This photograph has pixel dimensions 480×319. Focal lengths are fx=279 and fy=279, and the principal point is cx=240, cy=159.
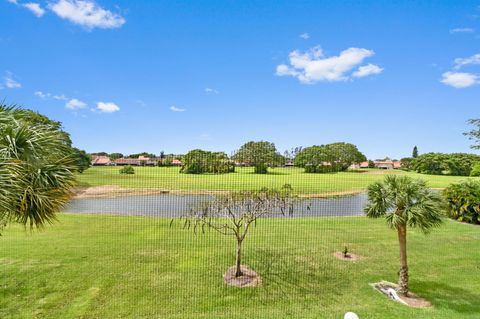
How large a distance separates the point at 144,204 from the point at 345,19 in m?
9.84

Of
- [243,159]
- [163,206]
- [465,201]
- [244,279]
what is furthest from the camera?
[163,206]

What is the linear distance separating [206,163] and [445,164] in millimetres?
34230

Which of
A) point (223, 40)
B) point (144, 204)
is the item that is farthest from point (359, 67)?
point (144, 204)

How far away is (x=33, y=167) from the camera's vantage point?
9.17 feet

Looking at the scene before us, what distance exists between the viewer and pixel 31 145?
2.74 meters

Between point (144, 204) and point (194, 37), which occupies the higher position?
point (194, 37)

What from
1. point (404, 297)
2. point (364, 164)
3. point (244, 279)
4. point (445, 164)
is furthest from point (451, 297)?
point (445, 164)

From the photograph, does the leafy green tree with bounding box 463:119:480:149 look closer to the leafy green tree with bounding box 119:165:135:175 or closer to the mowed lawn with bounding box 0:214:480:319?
the mowed lawn with bounding box 0:214:480:319

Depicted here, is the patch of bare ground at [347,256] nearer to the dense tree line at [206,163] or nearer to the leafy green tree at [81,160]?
the dense tree line at [206,163]

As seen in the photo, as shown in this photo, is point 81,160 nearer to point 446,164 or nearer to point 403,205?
point 403,205

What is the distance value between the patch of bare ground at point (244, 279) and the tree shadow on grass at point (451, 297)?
8.59ft

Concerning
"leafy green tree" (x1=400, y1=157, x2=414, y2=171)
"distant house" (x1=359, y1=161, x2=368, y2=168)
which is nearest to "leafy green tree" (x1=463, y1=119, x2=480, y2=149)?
"distant house" (x1=359, y1=161, x2=368, y2=168)

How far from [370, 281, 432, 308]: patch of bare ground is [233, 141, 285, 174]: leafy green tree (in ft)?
12.7

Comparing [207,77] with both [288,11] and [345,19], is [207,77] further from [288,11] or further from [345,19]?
[345,19]
